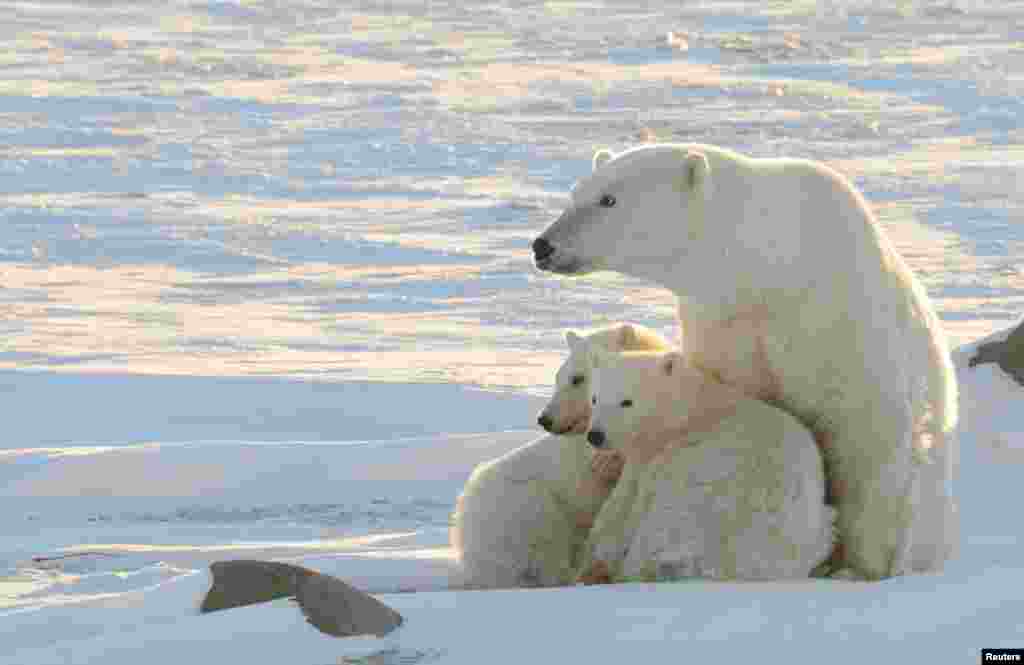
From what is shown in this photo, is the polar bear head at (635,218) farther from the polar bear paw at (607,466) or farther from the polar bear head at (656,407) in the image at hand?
the polar bear paw at (607,466)

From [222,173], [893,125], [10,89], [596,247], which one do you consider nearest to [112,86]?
[10,89]

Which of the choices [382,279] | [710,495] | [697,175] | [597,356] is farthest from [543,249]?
[382,279]

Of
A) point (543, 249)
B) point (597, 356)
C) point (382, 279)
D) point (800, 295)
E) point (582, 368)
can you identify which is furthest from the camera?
point (382, 279)

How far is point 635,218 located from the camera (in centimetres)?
586

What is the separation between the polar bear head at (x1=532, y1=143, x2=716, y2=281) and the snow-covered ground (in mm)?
895

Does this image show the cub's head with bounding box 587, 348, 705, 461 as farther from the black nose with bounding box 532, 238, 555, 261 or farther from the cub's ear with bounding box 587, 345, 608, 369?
the black nose with bounding box 532, 238, 555, 261

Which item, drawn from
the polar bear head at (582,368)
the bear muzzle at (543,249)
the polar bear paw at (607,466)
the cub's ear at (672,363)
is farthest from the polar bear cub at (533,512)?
the bear muzzle at (543,249)

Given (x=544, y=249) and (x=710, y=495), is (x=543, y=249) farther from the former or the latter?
(x=710, y=495)

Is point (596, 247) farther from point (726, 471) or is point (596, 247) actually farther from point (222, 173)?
point (222, 173)

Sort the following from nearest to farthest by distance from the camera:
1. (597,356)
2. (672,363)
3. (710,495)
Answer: (710,495) < (672,363) < (597,356)

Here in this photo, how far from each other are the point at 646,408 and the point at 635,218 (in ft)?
1.64

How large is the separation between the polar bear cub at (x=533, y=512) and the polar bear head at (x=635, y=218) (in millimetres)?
550

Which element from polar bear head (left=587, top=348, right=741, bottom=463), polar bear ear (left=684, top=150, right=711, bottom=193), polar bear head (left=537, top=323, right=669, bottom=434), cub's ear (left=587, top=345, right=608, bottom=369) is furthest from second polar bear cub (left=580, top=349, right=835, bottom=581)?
polar bear ear (left=684, top=150, right=711, bottom=193)

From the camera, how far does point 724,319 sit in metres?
5.86
